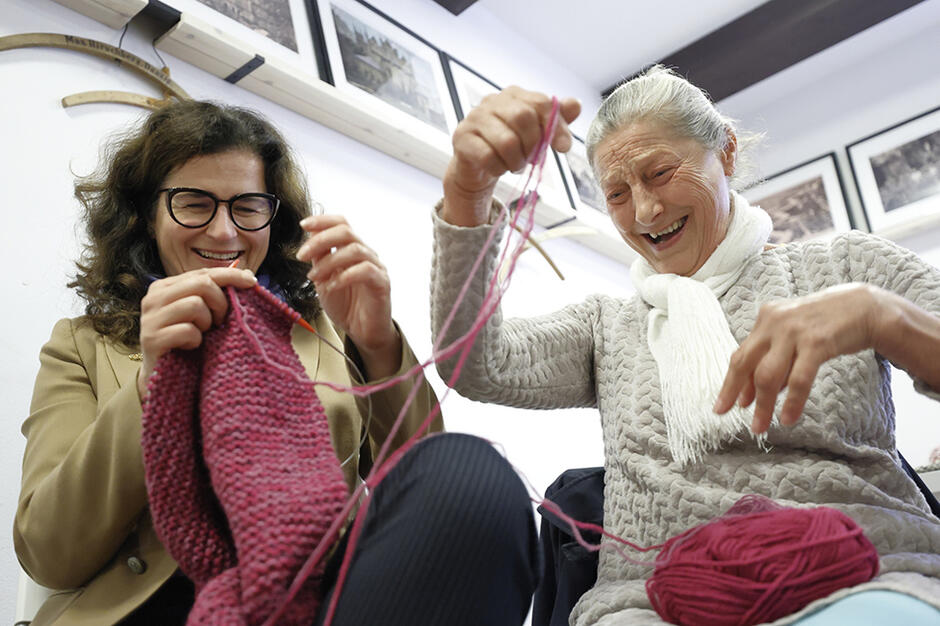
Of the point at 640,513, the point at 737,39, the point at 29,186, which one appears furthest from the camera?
the point at 737,39

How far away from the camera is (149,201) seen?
1.00 m

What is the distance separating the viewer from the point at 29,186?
120 centimetres

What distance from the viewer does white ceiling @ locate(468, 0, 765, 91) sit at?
2.54 m

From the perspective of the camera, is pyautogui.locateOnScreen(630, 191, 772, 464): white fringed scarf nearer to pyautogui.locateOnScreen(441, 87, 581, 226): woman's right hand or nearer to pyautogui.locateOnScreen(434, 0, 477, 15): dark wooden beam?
pyautogui.locateOnScreen(441, 87, 581, 226): woman's right hand

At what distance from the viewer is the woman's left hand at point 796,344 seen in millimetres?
663

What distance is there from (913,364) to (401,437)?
1.71 feet

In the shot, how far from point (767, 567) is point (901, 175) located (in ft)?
8.19

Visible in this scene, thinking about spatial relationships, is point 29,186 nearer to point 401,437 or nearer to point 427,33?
point 401,437

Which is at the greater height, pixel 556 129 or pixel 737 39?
pixel 737 39

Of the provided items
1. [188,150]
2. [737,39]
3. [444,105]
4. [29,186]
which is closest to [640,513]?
[188,150]

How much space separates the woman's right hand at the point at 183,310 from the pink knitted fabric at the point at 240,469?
1 centimetres

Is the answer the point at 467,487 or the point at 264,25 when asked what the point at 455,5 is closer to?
the point at 264,25

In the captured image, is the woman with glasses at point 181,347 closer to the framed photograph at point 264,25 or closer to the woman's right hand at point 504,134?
the woman's right hand at point 504,134

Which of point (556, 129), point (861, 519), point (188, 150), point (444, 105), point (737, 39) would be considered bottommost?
point (861, 519)
